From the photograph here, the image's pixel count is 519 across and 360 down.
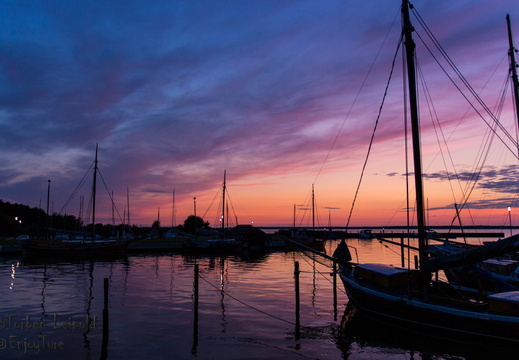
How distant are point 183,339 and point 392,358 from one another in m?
9.10

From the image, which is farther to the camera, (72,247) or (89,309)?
(72,247)

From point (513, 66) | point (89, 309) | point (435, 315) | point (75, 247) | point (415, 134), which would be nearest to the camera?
Answer: point (435, 315)

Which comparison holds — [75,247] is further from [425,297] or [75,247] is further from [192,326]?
[425,297]

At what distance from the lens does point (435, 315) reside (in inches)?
668

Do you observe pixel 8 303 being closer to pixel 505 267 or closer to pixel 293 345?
pixel 293 345

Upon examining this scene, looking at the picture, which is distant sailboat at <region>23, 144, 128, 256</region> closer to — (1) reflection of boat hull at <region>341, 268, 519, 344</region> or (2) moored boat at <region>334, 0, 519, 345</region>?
(2) moored boat at <region>334, 0, 519, 345</region>

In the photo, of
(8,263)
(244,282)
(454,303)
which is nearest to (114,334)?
(454,303)

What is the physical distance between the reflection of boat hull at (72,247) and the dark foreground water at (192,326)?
29822mm

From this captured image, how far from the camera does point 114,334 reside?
18.2 meters

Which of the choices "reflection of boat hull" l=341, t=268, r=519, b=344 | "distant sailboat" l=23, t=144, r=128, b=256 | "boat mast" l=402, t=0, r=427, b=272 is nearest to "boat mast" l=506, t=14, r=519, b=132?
"boat mast" l=402, t=0, r=427, b=272

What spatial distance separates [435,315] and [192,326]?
11631 mm

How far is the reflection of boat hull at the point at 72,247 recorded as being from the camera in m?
60.8

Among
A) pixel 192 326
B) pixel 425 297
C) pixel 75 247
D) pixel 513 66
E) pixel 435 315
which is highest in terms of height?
pixel 513 66

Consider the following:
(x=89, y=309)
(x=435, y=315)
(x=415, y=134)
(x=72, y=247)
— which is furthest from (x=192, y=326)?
(x=72, y=247)
